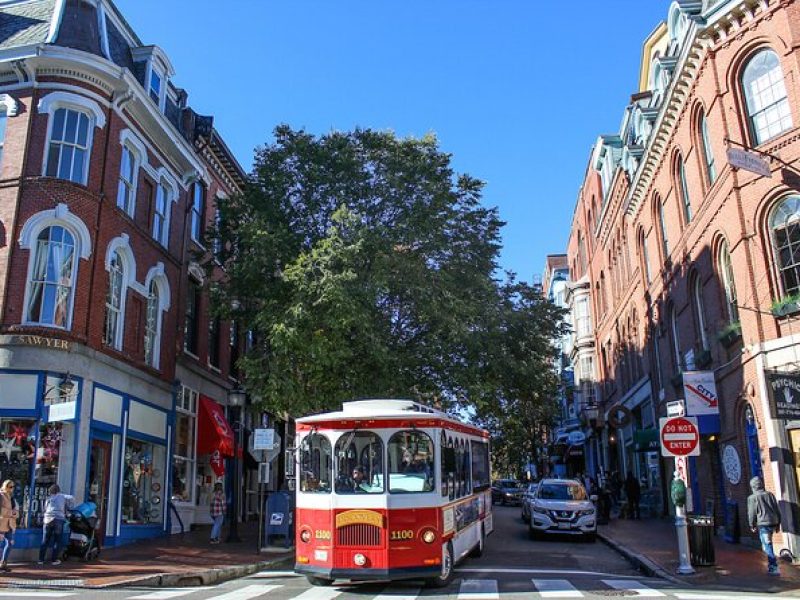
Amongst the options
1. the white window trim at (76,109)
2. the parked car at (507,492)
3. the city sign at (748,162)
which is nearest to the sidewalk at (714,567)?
the city sign at (748,162)

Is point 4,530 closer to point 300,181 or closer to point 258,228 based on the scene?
point 258,228

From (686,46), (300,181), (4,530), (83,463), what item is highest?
(686,46)

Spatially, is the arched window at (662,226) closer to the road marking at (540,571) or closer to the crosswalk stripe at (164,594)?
the road marking at (540,571)

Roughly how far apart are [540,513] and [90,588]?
12.4 meters

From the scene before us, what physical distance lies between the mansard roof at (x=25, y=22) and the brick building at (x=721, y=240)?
55.9 ft

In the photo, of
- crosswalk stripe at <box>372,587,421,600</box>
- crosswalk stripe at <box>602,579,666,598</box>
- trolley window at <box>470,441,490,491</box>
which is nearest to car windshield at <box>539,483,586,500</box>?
trolley window at <box>470,441,490,491</box>

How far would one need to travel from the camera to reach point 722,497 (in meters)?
19.1

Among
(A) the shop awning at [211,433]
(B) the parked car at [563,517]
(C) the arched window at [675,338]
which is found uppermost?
(C) the arched window at [675,338]

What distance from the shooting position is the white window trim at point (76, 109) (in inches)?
674

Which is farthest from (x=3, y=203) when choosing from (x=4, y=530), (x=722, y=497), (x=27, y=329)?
(x=722, y=497)

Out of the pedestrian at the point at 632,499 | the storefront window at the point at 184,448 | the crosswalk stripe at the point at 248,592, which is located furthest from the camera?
the pedestrian at the point at 632,499

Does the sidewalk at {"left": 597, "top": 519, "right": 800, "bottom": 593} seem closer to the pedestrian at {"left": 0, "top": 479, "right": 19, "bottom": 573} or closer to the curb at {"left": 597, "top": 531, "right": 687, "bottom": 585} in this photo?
the curb at {"left": 597, "top": 531, "right": 687, "bottom": 585}

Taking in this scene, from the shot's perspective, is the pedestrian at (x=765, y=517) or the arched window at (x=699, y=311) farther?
the arched window at (x=699, y=311)

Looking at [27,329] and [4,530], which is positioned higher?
[27,329]
